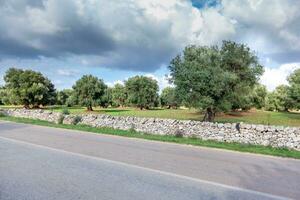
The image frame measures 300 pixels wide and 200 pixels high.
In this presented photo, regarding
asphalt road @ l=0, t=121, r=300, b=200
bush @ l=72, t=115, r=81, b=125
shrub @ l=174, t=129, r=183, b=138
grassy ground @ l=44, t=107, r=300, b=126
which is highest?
grassy ground @ l=44, t=107, r=300, b=126

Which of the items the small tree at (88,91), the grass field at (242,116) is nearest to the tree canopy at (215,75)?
the grass field at (242,116)

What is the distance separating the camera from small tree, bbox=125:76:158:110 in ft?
282

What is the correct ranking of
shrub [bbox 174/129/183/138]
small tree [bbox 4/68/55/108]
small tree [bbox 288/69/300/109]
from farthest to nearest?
1. small tree [bbox 4/68/55/108]
2. small tree [bbox 288/69/300/109]
3. shrub [bbox 174/129/183/138]

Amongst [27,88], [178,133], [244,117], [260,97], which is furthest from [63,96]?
[178,133]

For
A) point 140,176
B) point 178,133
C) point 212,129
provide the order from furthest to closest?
point 178,133, point 212,129, point 140,176

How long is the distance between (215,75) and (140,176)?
18.1 meters

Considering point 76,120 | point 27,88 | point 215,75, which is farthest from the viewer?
point 27,88

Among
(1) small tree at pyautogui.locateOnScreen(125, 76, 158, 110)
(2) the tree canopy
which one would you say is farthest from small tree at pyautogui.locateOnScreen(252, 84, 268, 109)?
(2) the tree canopy

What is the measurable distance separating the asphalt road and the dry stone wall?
356cm

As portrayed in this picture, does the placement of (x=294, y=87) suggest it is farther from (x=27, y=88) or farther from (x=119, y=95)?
(x=119, y=95)

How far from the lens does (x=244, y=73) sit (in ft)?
90.0

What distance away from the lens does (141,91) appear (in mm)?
86062

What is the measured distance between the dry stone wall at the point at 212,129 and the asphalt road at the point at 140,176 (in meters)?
3.56

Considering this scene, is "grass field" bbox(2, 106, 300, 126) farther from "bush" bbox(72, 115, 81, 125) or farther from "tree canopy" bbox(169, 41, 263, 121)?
"bush" bbox(72, 115, 81, 125)
